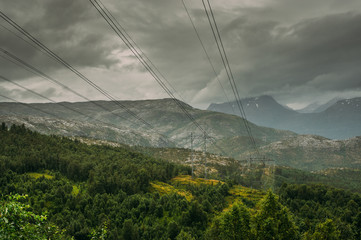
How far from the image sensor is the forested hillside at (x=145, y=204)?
53.6 metres

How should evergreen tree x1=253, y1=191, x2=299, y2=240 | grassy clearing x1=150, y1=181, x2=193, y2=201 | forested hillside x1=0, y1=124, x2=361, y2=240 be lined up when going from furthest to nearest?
1. grassy clearing x1=150, y1=181, x2=193, y2=201
2. forested hillside x1=0, y1=124, x2=361, y2=240
3. evergreen tree x1=253, y1=191, x2=299, y2=240

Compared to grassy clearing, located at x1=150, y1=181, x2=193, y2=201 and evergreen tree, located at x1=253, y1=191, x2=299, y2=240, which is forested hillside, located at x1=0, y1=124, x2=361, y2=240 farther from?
grassy clearing, located at x1=150, y1=181, x2=193, y2=201

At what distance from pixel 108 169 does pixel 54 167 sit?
138ft

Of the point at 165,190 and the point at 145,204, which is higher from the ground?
the point at 165,190

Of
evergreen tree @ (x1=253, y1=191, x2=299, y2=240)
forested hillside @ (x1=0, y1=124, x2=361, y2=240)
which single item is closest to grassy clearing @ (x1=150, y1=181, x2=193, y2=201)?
forested hillside @ (x1=0, y1=124, x2=361, y2=240)

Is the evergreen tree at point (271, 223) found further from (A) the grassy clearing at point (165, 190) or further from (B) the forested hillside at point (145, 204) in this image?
(A) the grassy clearing at point (165, 190)

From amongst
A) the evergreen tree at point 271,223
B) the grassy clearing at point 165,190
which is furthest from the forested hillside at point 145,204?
the grassy clearing at point 165,190

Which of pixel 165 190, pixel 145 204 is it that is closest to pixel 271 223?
pixel 145 204

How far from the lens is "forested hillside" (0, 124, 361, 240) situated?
53.6 m

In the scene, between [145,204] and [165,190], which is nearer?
[145,204]

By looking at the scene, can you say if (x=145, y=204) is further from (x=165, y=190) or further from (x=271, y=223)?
(x=271, y=223)

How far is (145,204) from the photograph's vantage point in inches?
5094

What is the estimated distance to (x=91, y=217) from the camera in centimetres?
11338

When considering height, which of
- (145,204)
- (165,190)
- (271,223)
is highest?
(271,223)
